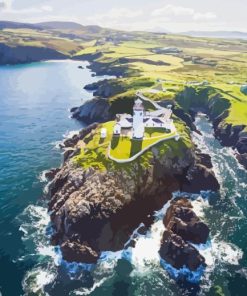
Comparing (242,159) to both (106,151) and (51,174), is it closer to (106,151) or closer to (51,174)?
(106,151)

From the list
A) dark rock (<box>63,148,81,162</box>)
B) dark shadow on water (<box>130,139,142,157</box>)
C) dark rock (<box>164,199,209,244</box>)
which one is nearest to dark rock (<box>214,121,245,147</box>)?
dark shadow on water (<box>130,139,142,157</box>)

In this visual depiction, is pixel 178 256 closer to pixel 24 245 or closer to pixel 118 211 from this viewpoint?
pixel 118 211

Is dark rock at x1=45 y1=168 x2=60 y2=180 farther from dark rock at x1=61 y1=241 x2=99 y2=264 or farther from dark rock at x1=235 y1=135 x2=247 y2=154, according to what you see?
dark rock at x1=235 y1=135 x2=247 y2=154

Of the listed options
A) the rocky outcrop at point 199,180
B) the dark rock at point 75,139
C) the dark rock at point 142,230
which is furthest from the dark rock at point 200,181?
the dark rock at point 75,139

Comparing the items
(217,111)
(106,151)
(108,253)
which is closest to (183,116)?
(217,111)

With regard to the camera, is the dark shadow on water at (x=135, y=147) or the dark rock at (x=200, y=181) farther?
the dark rock at (x=200, y=181)

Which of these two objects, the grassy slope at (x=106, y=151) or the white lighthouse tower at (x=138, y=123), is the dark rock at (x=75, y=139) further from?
the white lighthouse tower at (x=138, y=123)

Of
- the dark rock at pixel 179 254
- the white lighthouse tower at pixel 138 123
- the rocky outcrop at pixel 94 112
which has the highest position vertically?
the white lighthouse tower at pixel 138 123
